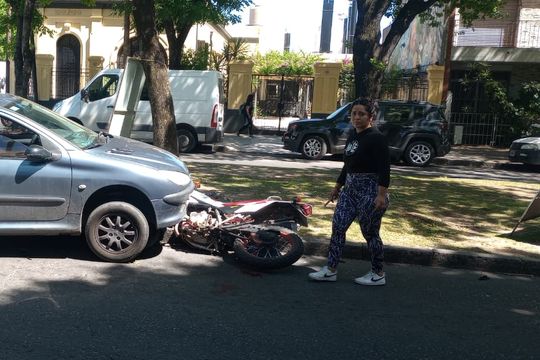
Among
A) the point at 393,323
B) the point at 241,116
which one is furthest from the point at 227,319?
the point at 241,116

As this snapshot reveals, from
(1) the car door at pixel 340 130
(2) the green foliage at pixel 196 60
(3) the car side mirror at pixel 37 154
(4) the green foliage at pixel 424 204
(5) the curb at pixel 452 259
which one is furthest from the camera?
(2) the green foliage at pixel 196 60

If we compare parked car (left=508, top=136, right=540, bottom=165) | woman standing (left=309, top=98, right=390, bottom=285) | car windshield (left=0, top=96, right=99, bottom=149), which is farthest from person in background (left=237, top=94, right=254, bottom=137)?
woman standing (left=309, top=98, right=390, bottom=285)

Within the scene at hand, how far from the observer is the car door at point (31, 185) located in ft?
17.9

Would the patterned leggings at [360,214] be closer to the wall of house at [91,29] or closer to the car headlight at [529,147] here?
the car headlight at [529,147]

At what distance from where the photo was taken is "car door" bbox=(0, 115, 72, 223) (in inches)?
215

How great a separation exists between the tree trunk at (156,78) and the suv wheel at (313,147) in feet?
25.7

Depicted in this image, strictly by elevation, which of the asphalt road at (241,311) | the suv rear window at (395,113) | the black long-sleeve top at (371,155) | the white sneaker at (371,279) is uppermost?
the suv rear window at (395,113)

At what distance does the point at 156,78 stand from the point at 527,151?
1118 cm

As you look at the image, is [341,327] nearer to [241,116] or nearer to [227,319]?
[227,319]

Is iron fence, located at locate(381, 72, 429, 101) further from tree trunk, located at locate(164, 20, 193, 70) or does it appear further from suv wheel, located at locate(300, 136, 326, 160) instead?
tree trunk, located at locate(164, 20, 193, 70)

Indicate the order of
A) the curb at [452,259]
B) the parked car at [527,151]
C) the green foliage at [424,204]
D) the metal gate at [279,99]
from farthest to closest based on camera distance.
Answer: the metal gate at [279,99] < the parked car at [527,151] < the green foliage at [424,204] < the curb at [452,259]

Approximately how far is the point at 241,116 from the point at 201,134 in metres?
7.31

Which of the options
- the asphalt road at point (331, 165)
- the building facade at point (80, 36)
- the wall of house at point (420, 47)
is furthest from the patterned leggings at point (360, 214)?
the building facade at point (80, 36)

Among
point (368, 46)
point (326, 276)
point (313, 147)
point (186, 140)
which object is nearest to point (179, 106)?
point (186, 140)
